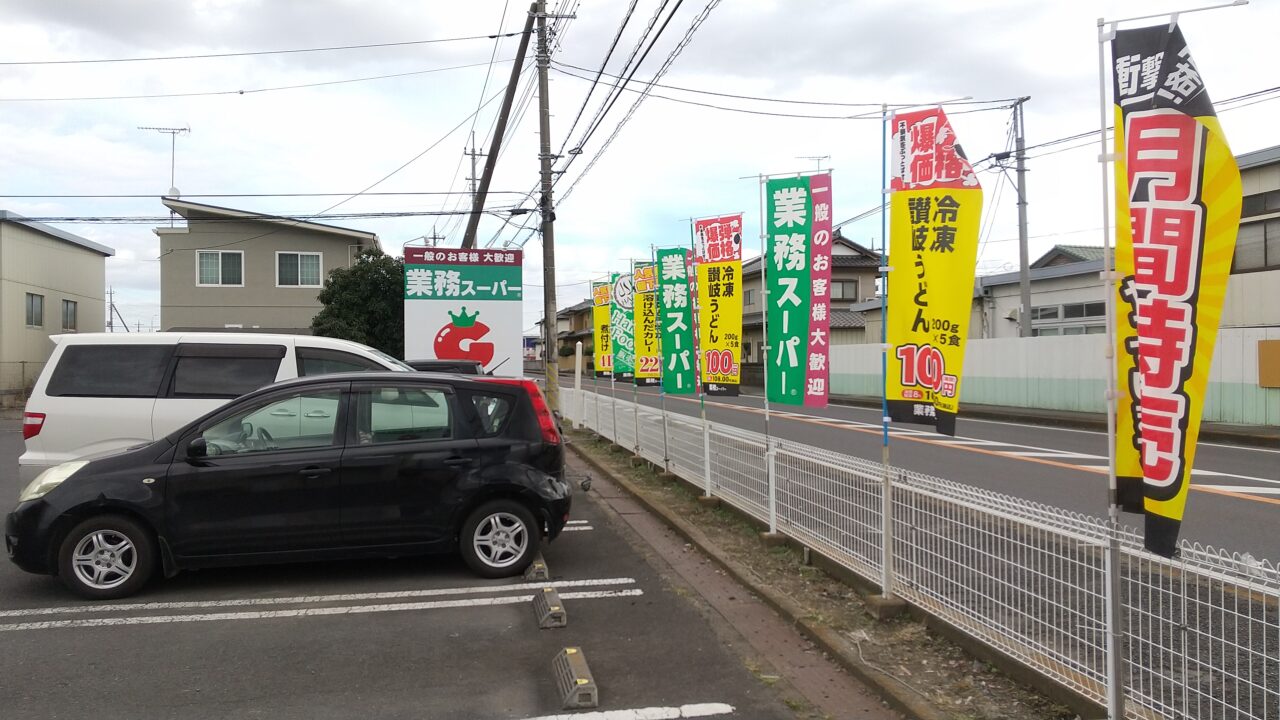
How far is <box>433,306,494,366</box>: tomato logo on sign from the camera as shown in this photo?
12875 millimetres

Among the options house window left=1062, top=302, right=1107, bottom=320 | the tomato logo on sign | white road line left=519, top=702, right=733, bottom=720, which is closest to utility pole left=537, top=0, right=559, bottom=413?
the tomato logo on sign

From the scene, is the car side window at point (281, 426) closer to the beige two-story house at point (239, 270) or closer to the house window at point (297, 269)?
the beige two-story house at point (239, 270)

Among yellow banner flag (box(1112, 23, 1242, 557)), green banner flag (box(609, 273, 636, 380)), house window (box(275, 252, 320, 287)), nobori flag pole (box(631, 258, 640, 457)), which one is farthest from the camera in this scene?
house window (box(275, 252, 320, 287))

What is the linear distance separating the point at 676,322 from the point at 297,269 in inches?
842

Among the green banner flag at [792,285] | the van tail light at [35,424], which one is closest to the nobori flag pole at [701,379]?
the green banner flag at [792,285]

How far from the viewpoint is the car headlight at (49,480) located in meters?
5.50

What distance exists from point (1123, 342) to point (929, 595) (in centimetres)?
203

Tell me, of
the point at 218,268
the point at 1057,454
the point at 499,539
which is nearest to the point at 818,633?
the point at 499,539

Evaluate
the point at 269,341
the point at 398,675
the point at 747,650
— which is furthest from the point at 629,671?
the point at 269,341

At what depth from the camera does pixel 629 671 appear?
431cm

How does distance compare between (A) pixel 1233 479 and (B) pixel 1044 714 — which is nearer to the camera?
(B) pixel 1044 714

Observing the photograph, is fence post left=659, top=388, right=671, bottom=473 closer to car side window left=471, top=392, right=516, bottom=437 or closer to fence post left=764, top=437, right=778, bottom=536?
fence post left=764, top=437, right=778, bottom=536

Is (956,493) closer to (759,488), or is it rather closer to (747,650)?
(747,650)

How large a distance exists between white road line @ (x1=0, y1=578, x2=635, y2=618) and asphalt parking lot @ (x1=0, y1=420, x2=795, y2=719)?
2 centimetres
